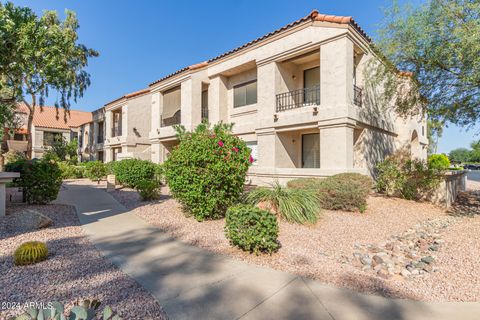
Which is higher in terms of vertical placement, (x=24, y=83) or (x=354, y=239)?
(x=24, y=83)

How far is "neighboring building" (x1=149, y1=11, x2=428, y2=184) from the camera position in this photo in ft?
36.3

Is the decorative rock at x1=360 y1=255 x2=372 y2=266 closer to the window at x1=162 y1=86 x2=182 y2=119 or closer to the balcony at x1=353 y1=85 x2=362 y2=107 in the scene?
the balcony at x1=353 y1=85 x2=362 y2=107

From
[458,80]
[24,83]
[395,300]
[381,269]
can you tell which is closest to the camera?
[395,300]

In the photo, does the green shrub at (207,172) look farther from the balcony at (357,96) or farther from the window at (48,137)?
the window at (48,137)

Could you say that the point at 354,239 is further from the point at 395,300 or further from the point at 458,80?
the point at 458,80

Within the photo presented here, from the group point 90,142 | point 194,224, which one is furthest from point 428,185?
point 90,142

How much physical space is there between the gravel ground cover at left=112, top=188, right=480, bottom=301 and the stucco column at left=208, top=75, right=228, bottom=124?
8.20m

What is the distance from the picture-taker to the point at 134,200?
34.3 ft

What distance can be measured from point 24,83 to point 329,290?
10.2 metres

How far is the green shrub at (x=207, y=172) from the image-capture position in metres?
6.74

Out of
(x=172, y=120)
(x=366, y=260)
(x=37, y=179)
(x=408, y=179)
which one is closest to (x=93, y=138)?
(x=172, y=120)

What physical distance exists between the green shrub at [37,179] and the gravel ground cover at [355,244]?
256cm

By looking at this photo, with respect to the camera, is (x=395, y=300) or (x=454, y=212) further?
(x=454, y=212)

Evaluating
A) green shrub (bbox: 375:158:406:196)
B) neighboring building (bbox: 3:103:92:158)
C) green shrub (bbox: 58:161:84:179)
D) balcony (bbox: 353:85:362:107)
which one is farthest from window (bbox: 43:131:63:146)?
green shrub (bbox: 375:158:406:196)
